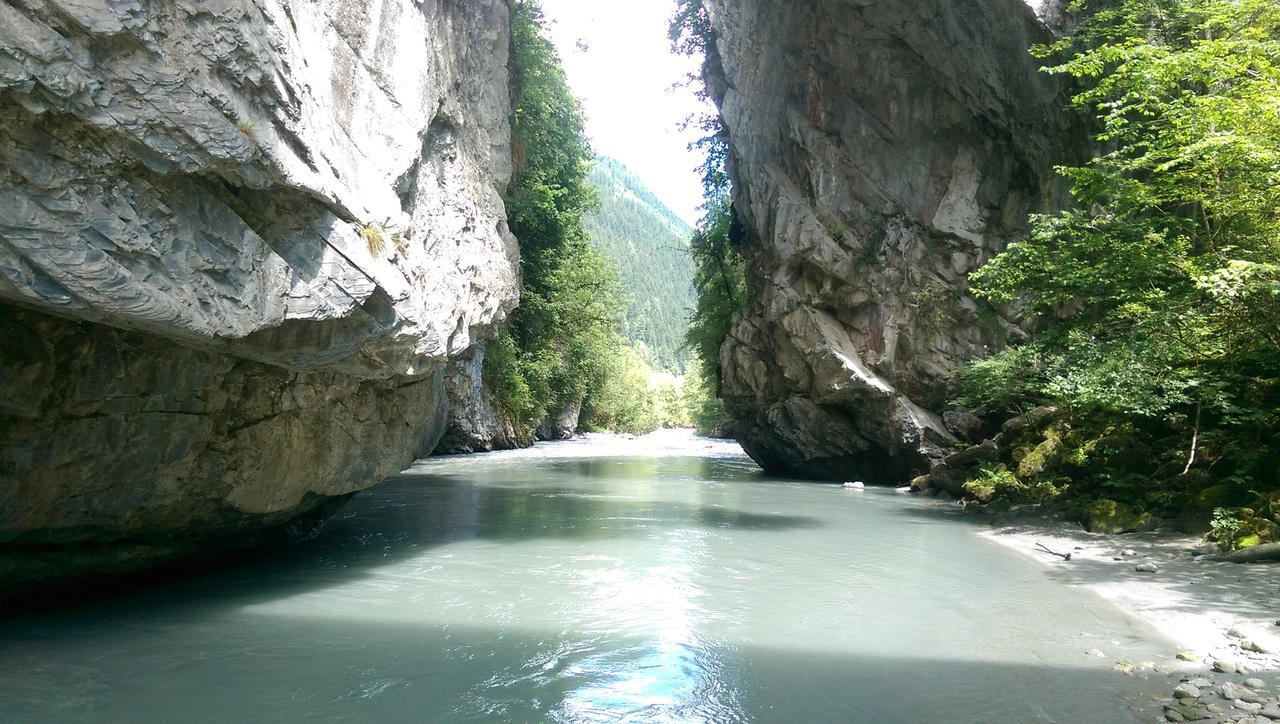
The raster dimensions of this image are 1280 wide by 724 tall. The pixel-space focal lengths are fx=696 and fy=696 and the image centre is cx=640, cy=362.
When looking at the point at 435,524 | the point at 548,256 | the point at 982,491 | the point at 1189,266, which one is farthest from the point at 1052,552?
the point at 548,256

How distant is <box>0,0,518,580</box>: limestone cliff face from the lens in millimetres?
4773

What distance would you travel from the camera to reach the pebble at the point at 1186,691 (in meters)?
4.96

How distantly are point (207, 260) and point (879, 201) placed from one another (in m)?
19.2

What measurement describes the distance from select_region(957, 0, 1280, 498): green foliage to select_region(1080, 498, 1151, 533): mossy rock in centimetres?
75

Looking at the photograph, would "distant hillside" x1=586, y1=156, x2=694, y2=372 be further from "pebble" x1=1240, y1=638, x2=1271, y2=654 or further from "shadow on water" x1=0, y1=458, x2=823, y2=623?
"pebble" x1=1240, y1=638, x2=1271, y2=654

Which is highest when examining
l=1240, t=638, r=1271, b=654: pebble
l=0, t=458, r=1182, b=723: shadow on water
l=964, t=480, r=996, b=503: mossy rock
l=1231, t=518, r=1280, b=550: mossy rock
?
l=1231, t=518, r=1280, b=550: mossy rock

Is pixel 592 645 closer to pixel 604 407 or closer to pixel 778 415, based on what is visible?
pixel 778 415

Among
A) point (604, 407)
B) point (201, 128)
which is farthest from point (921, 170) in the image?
point (604, 407)

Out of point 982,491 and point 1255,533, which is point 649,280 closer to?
point 982,491

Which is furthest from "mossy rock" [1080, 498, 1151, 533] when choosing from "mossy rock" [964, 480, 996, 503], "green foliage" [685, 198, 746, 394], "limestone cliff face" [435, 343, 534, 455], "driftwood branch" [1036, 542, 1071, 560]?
"limestone cliff face" [435, 343, 534, 455]

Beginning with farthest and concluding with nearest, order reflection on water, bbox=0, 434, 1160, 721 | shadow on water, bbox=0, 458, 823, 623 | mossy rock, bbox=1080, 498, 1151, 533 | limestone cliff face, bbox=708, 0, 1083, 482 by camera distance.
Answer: limestone cliff face, bbox=708, 0, 1083, 482 → mossy rock, bbox=1080, 498, 1151, 533 → shadow on water, bbox=0, 458, 823, 623 → reflection on water, bbox=0, 434, 1160, 721

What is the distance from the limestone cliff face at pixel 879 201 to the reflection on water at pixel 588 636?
9394mm

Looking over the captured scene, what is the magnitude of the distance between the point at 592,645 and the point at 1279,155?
10.4 meters

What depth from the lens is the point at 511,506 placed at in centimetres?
1484
